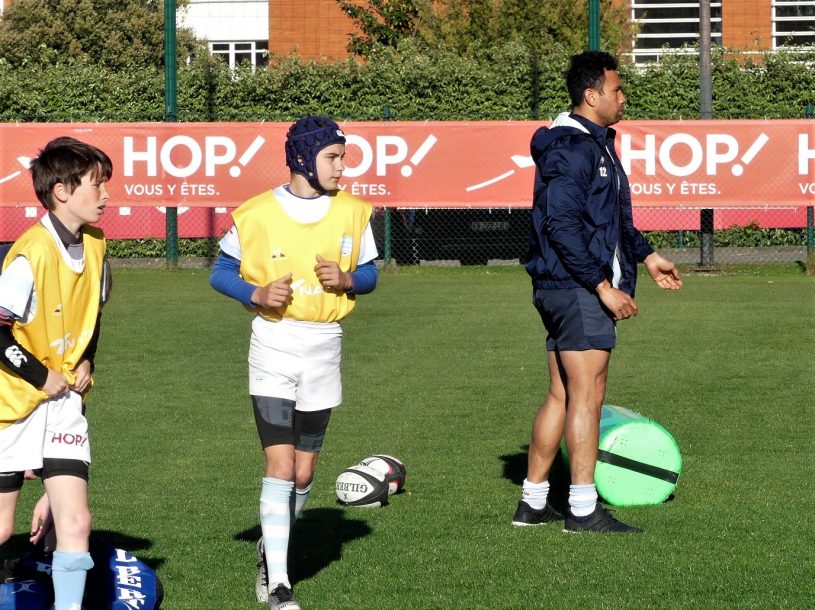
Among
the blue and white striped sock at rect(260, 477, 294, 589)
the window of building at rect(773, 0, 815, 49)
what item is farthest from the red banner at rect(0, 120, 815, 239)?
Result: the window of building at rect(773, 0, 815, 49)

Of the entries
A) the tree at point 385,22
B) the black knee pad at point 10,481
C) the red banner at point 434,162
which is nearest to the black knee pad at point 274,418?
the black knee pad at point 10,481

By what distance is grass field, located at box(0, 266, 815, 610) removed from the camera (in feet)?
17.6

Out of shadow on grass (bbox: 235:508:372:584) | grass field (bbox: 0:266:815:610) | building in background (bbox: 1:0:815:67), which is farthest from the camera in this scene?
building in background (bbox: 1:0:815:67)

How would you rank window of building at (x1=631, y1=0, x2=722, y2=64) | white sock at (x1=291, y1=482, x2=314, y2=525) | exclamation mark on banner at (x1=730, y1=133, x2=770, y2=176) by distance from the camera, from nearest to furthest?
white sock at (x1=291, y1=482, x2=314, y2=525)
exclamation mark on banner at (x1=730, y1=133, x2=770, y2=176)
window of building at (x1=631, y1=0, x2=722, y2=64)

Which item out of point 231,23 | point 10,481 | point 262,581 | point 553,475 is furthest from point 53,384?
point 231,23

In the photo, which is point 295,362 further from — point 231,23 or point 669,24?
point 231,23

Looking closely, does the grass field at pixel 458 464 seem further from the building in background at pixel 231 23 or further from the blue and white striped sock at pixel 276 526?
the building in background at pixel 231 23

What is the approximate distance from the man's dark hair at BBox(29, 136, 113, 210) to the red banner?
14363 millimetres

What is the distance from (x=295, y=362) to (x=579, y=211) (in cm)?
162

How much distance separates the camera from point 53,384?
4398 mm

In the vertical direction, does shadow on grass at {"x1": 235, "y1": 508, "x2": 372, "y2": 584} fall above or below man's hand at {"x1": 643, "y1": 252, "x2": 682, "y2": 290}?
below

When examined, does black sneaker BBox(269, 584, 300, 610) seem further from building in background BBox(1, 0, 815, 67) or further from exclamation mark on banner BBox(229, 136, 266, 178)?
building in background BBox(1, 0, 815, 67)

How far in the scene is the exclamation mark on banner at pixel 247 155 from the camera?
63.7 feet

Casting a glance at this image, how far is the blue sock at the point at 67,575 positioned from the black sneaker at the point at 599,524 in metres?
2.51
